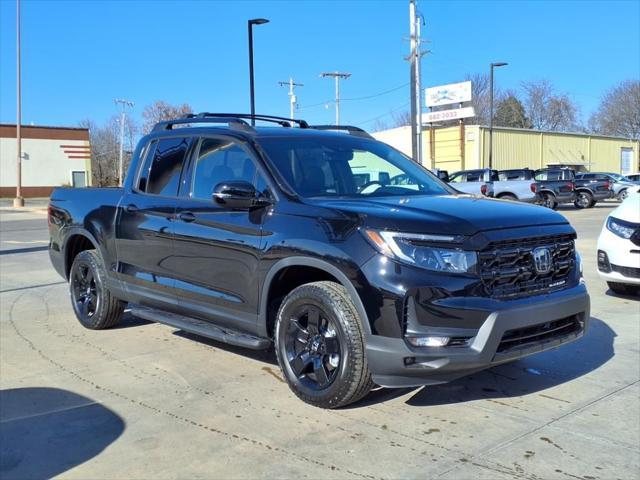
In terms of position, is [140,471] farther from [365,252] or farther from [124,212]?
[124,212]

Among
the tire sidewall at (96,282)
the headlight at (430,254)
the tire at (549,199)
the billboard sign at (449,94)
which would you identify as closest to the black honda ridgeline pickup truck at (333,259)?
the headlight at (430,254)

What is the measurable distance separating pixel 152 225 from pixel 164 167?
558 mm

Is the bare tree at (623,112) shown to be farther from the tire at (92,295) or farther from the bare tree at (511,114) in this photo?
the tire at (92,295)

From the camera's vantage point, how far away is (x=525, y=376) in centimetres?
480

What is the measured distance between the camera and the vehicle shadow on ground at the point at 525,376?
174 inches

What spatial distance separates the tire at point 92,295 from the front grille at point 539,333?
4.00 meters

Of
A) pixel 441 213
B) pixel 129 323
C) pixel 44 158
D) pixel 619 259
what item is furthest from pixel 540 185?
pixel 44 158

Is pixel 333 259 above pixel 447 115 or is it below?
below

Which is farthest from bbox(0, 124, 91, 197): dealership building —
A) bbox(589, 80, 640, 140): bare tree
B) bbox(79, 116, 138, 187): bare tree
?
bbox(589, 80, 640, 140): bare tree

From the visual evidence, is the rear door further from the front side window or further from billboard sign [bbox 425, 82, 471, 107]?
billboard sign [bbox 425, 82, 471, 107]

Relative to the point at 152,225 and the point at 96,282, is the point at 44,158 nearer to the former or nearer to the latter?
the point at 96,282

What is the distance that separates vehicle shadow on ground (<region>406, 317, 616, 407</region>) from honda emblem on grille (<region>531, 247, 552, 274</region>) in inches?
38.3

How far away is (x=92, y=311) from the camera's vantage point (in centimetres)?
652

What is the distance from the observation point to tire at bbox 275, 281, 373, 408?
3.88 meters
